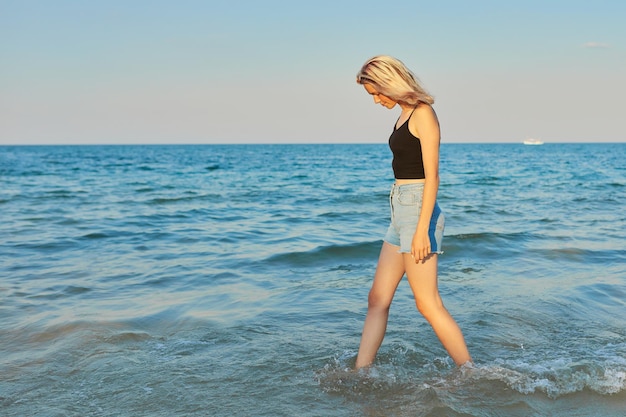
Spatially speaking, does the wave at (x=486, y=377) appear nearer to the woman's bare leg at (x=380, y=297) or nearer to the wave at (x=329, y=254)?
the woman's bare leg at (x=380, y=297)

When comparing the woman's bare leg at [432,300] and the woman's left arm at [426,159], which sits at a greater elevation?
the woman's left arm at [426,159]

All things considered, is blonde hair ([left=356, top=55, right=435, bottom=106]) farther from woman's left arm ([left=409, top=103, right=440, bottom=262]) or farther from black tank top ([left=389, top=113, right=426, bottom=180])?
black tank top ([left=389, top=113, right=426, bottom=180])

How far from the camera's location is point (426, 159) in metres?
3.62

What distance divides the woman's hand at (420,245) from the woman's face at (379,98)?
2.43 ft

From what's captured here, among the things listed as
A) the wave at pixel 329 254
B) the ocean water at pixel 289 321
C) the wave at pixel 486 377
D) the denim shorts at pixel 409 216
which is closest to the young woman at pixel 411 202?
the denim shorts at pixel 409 216

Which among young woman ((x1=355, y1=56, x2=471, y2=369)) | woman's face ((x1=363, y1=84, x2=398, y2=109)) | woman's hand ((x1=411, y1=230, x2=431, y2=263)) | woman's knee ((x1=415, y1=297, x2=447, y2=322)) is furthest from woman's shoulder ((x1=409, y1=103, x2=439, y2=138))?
woman's knee ((x1=415, y1=297, x2=447, y2=322))

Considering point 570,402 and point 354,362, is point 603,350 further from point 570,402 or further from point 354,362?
point 354,362

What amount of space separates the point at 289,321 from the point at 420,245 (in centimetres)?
230

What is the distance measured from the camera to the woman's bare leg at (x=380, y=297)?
4.07m

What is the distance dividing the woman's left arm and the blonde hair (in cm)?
8

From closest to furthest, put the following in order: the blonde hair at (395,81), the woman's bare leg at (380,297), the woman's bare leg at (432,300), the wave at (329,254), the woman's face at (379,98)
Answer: the blonde hair at (395,81) < the woman's face at (379,98) < the woman's bare leg at (432,300) < the woman's bare leg at (380,297) < the wave at (329,254)

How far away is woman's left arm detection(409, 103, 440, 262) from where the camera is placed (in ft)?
11.8

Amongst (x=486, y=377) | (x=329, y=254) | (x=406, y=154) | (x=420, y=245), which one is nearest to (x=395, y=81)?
(x=406, y=154)

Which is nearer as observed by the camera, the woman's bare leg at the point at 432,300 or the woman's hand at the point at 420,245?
the woman's hand at the point at 420,245
